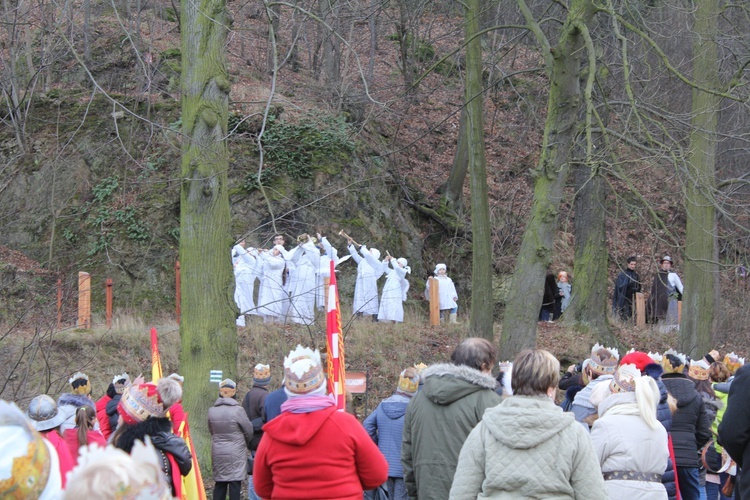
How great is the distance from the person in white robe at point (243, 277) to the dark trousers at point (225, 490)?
9369mm

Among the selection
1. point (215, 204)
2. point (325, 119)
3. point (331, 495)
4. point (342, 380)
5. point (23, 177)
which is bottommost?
point (331, 495)

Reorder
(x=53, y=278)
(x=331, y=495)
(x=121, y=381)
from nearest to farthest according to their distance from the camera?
(x=331, y=495)
(x=121, y=381)
(x=53, y=278)

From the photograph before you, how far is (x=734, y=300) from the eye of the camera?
2153 centimetres

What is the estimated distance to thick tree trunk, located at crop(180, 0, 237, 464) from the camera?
10.9 m

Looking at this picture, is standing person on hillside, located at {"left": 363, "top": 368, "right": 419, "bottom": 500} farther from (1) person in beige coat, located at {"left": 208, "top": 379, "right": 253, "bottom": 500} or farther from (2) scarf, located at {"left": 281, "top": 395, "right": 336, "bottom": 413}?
(2) scarf, located at {"left": 281, "top": 395, "right": 336, "bottom": 413}

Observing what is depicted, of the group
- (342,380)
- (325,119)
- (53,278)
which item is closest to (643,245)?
(325,119)

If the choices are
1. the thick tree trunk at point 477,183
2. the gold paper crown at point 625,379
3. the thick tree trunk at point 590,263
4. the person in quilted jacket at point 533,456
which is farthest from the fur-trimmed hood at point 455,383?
the thick tree trunk at point 590,263

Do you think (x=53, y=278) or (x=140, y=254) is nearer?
(x=53, y=278)

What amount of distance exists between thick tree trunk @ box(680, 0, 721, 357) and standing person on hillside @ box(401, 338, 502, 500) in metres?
12.5

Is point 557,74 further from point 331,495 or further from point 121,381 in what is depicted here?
point 331,495

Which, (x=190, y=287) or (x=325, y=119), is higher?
(x=325, y=119)

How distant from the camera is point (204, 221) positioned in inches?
432

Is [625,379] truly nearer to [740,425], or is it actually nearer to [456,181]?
[740,425]

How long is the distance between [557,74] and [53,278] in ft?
39.1
